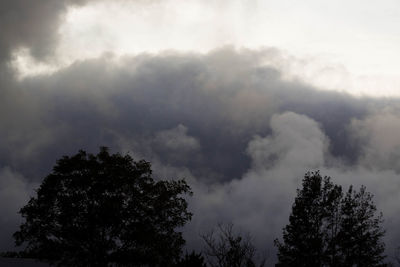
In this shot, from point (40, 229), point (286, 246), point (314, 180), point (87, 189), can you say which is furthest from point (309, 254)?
point (40, 229)

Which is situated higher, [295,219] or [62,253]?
[295,219]

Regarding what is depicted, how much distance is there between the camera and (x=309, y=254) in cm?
4856

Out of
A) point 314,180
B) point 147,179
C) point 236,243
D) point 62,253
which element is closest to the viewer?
point 236,243

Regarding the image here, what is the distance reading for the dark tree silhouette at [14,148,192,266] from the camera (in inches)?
1588

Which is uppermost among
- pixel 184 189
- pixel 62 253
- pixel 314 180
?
pixel 314 180

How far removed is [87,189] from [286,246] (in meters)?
24.8

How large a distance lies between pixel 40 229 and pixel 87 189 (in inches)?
224

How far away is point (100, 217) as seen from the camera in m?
40.0

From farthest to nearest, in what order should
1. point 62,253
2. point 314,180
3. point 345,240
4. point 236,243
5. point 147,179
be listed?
point 314,180 → point 345,240 → point 147,179 → point 62,253 → point 236,243

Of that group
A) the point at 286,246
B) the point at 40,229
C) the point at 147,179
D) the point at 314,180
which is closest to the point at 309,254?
the point at 286,246

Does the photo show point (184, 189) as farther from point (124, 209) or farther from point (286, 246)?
point (286, 246)

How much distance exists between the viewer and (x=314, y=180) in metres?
51.4

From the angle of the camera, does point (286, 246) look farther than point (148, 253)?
Yes

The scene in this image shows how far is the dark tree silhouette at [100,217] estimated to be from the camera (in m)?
40.3
